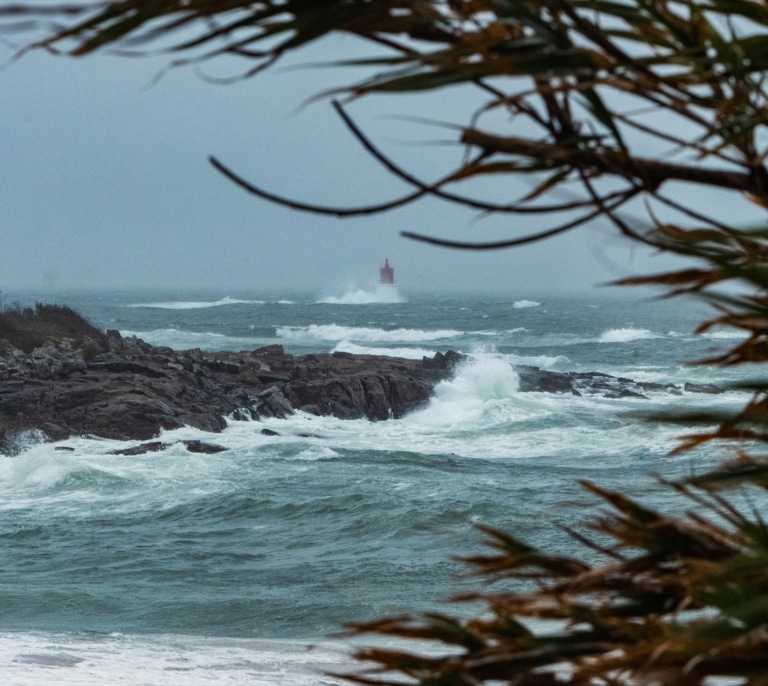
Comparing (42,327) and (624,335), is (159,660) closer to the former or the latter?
(42,327)

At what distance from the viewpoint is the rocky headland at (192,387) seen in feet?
66.5

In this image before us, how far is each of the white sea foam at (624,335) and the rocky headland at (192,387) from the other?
2197 cm

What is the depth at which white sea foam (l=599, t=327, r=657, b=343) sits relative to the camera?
52469 mm

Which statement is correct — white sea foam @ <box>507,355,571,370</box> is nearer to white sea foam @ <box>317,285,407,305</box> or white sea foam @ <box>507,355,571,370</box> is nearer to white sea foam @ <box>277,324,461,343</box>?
white sea foam @ <box>277,324,461,343</box>

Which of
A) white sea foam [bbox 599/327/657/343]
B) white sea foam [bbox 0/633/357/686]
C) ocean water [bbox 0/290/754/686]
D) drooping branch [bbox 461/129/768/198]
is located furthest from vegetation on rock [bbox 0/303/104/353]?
white sea foam [bbox 599/327/657/343]

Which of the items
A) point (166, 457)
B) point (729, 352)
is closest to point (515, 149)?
point (729, 352)

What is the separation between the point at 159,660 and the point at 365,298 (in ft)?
302

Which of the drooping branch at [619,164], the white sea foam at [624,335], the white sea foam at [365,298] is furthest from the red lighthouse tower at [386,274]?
the drooping branch at [619,164]

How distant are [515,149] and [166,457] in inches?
692

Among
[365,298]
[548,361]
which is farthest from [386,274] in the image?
[548,361]

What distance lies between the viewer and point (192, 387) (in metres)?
23.7

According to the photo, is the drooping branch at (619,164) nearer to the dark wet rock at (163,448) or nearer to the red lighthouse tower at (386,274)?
the dark wet rock at (163,448)

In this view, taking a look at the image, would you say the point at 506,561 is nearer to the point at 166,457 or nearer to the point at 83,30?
the point at 83,30

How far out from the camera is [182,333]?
5334 centimetres
